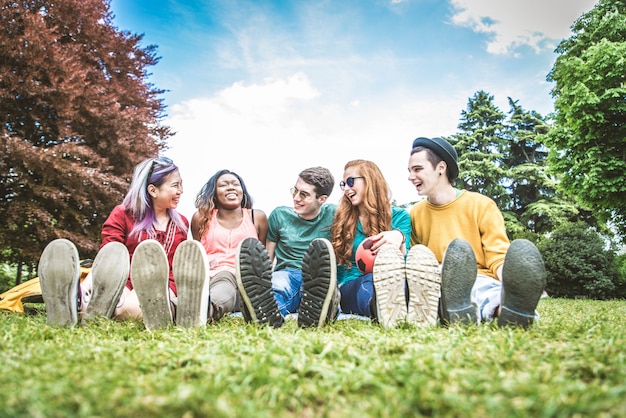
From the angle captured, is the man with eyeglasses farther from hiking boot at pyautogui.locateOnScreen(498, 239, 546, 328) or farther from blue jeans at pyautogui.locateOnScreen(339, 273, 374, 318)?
hiking boot at pyautogui.locateOnScreen(498, 239, 546, 328)

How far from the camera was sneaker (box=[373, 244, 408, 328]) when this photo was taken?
264 cm

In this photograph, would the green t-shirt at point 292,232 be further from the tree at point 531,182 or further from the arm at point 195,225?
the tree at point 531,182

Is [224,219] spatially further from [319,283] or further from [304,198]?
[319,283]

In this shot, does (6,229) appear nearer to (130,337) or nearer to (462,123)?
(130,337)

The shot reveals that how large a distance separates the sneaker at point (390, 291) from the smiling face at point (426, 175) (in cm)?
126

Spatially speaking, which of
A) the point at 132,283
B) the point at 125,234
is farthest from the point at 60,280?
the point at 125,234

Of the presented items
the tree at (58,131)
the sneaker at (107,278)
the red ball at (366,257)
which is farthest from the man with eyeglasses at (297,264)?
the tree at (58,131)

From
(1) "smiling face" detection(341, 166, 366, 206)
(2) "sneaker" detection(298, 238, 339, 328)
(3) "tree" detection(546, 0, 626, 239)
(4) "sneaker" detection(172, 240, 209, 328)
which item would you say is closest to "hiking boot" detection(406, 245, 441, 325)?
(2) "sneaker" detection(298, 238, 339, 328)

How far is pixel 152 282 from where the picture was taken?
256 centimetres

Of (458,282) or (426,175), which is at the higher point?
(426,175)

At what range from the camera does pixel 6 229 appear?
745 cm

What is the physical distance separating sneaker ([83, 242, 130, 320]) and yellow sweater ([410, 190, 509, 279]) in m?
2.56

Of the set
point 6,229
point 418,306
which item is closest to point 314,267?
point 418,306

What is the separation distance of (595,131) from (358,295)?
12210 mm
